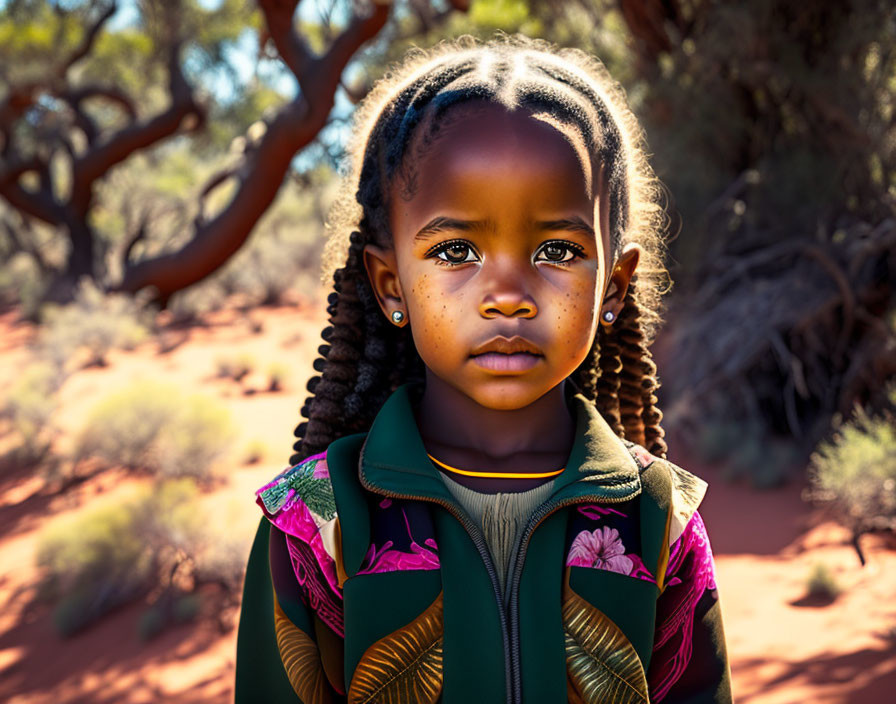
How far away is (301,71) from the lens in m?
7.23

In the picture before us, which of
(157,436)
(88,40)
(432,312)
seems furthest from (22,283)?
(432,312)

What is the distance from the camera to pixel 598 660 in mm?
1307

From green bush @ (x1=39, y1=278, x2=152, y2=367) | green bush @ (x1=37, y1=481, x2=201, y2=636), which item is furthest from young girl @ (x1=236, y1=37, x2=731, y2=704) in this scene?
green bush @ (x1=39, y1=278, x2=152, y2=367)

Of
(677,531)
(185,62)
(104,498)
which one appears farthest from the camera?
(185,62)

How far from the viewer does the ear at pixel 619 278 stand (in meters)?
1.54

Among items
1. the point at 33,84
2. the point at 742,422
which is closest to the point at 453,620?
the point at 742,422

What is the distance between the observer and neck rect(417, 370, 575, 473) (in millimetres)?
1483

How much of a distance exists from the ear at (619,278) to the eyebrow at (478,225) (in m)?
0.21

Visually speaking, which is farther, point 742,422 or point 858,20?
point 742,422

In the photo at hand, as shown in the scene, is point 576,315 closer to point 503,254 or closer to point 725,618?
point 503,254

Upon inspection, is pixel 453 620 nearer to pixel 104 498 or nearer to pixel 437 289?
pixel 437 289

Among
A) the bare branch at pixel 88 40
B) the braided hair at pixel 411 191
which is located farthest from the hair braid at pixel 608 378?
the bare branch at pixel 88 40

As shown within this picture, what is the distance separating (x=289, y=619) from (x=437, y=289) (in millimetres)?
616

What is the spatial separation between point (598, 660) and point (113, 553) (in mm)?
3906
